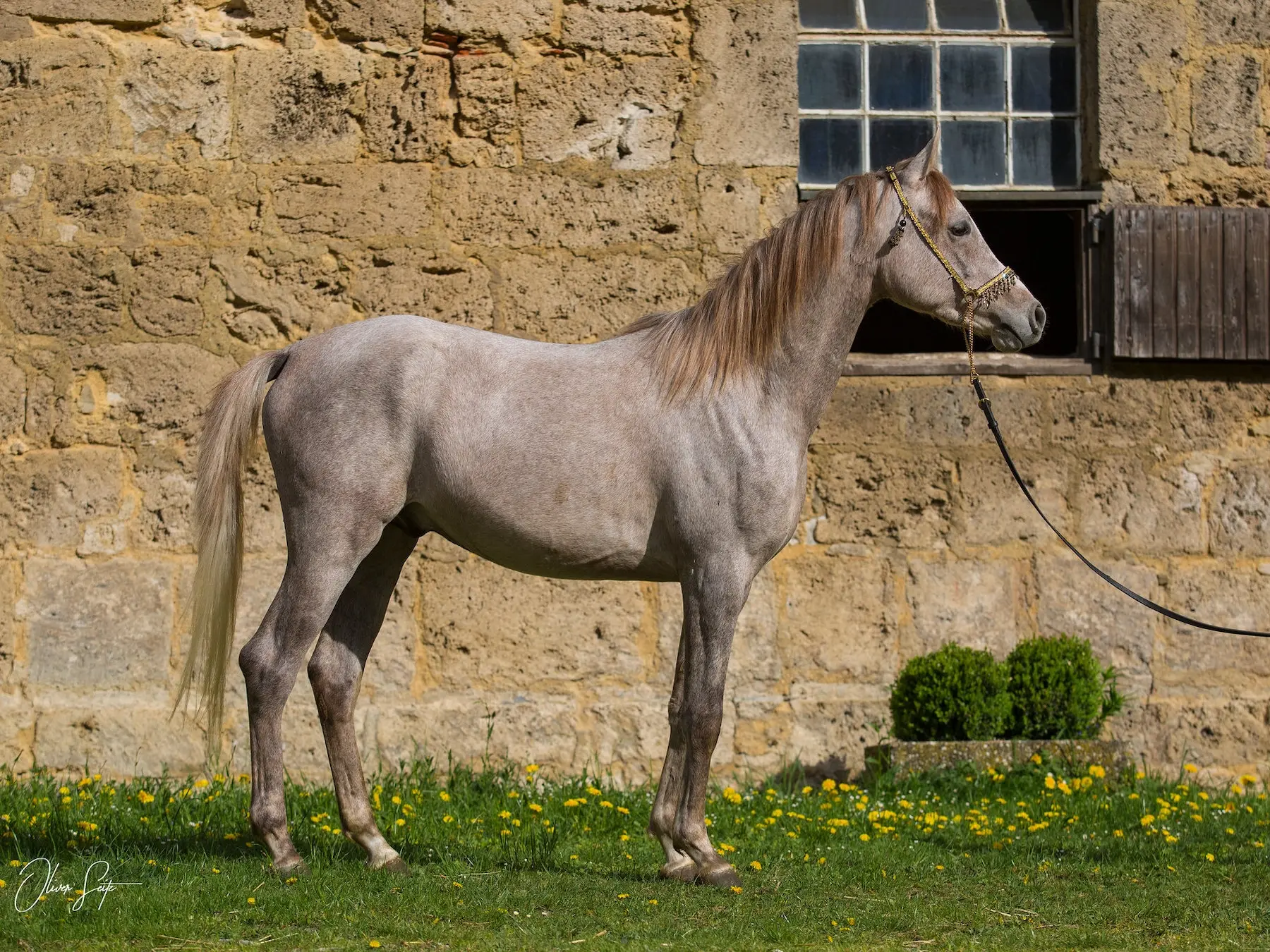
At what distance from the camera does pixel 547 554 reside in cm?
422

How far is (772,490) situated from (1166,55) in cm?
377

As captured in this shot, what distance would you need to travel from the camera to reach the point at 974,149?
6.75 m

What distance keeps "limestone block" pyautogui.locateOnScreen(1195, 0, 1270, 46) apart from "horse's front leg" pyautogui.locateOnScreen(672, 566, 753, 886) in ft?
13.6

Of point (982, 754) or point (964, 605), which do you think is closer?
point (982, 754)

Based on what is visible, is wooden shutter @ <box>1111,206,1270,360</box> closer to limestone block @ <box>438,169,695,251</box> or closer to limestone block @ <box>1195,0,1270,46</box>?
limestone block @ <box>1195,0,1270,46</box>

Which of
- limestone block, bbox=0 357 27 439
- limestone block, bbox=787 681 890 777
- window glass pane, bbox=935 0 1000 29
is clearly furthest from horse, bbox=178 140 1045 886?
window glass pane, bbox=935 0 1000 29

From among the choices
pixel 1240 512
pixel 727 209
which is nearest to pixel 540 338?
pixel 727 209

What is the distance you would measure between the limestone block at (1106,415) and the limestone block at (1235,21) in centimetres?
172

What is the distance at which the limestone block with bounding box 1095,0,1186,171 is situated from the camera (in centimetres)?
650

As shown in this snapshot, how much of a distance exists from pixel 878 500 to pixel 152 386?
334cm

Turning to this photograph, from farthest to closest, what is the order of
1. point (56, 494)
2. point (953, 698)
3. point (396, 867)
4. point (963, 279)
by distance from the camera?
point (56, 494), point (953, 698), point (963, 279), point (396, 867)

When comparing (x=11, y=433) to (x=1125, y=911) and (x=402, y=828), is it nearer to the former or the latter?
(x=402, y=828)

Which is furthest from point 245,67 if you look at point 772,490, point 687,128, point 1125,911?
point 1125,911

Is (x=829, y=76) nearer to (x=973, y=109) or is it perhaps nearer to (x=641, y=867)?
(x=973, y=109)
